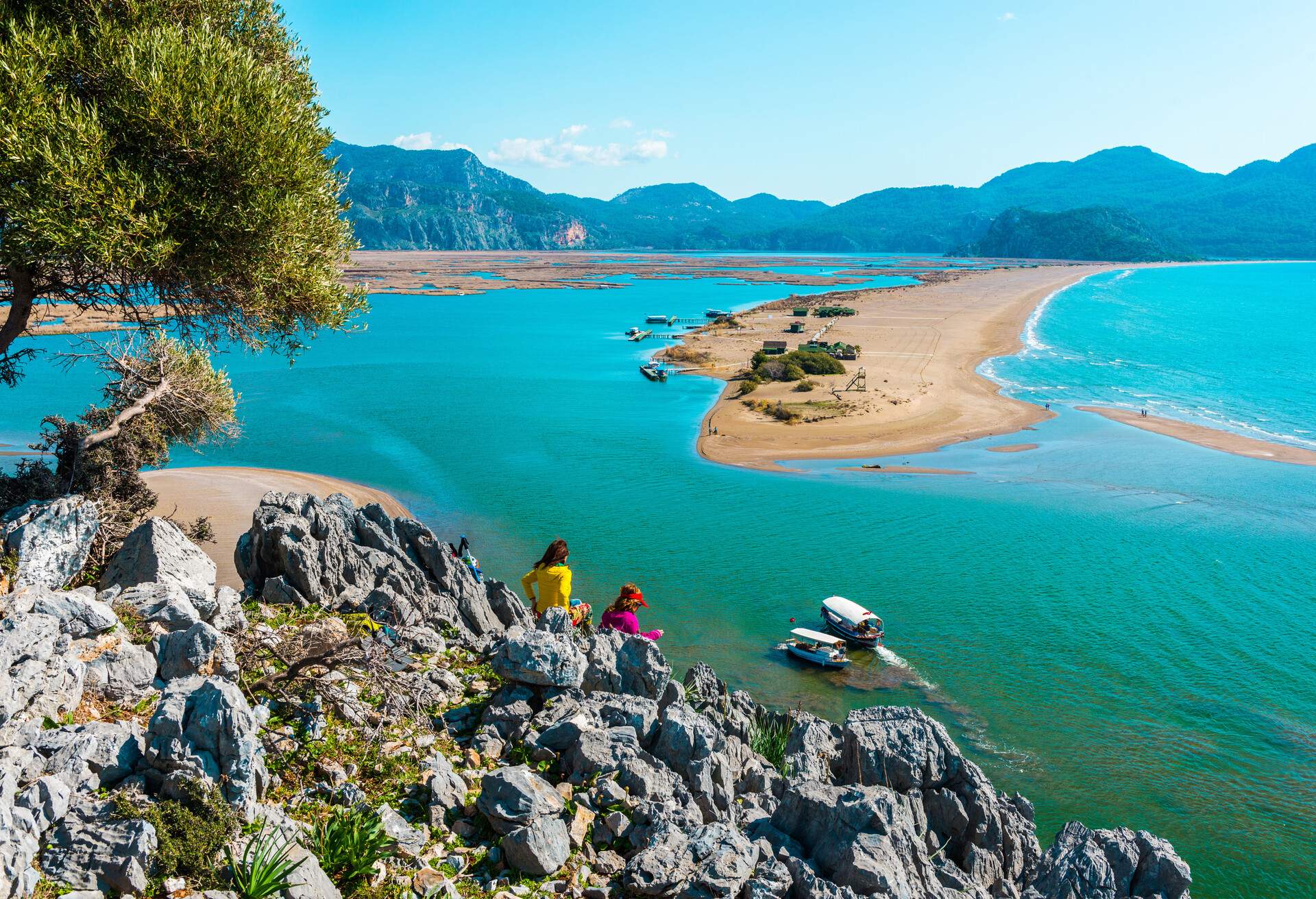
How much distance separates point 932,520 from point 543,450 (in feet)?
85.5

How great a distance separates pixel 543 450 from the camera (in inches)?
2224

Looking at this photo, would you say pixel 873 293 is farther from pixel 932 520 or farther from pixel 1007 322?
pixel 932 520

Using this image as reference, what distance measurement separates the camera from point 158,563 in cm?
1381

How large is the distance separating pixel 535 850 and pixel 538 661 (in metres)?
3.79

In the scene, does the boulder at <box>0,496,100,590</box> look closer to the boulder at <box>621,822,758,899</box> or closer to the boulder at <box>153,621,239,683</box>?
the boulder at <box>153,621,239,683</box>

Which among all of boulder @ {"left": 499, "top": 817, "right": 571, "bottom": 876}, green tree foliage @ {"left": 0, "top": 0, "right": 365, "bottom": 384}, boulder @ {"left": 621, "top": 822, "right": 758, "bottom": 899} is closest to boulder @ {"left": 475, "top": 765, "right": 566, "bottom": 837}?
boulder @ {"left": 499, "top": 817, "right": 571, "bottom": 876}

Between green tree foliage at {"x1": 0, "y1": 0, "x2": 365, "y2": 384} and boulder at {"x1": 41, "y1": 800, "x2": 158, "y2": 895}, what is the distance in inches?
345

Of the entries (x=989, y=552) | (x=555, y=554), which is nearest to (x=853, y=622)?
(x=989, y=552)

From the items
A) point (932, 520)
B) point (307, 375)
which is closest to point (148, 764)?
point (932, 520)

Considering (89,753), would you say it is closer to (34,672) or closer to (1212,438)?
(34,672)

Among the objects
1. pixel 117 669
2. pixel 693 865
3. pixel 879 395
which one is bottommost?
pixel 879 395

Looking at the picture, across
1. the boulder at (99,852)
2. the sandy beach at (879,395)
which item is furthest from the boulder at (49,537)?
the sandy beach at (879,395)

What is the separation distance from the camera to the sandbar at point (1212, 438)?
5616 cm

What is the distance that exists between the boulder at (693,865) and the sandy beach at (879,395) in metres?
42.4
